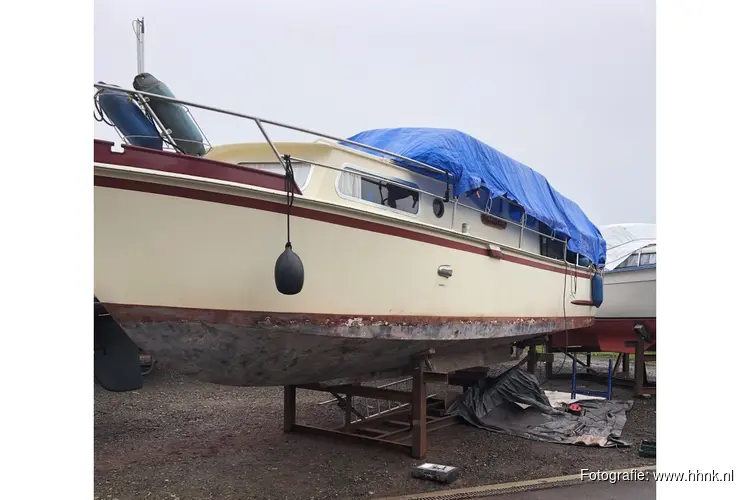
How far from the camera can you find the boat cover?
11.4m

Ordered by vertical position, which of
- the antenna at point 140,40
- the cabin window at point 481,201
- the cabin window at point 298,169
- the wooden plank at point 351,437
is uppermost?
the antenna at point 140,40

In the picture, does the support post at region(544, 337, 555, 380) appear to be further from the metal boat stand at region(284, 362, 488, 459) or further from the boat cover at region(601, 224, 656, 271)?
the boat cover at region(601, 224, 656, 271)

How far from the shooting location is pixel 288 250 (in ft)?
12.9

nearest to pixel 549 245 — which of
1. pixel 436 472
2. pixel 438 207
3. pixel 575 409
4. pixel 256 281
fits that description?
pixel 575 409

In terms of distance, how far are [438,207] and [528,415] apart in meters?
3.09

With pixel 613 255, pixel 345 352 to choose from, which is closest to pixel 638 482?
pixel 345 352

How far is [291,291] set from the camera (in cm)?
385

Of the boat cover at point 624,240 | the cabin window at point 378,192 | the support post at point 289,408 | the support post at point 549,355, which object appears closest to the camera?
the cabin window at point 378,192

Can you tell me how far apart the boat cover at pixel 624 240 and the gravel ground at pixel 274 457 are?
161 inches

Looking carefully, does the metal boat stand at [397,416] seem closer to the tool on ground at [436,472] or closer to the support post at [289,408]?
the support post at [289,408]

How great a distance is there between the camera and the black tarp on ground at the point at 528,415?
6520 millimetres

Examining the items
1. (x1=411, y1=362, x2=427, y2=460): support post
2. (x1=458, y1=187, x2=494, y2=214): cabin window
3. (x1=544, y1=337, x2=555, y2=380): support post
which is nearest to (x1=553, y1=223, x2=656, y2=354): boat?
(x1=544, y1=337, x2=555, y2=380): support post

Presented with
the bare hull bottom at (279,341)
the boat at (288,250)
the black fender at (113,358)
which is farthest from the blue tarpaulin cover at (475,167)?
the black fender at (113,358)

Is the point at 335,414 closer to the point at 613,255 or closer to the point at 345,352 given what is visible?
the point at 345,352
